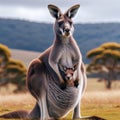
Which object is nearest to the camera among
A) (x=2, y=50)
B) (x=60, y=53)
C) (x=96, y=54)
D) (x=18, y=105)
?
(x=60, y=53)

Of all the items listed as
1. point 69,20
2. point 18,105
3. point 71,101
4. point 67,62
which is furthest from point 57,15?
point 18,105

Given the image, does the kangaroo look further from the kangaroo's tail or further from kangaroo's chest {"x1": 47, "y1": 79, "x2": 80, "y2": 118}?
the kangaroo's tail

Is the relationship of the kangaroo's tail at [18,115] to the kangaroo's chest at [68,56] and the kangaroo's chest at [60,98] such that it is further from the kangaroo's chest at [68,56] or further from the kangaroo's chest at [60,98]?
A: the kangaroo's chest at [68,56]

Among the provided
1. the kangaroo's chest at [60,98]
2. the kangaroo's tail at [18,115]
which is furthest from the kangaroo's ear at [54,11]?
the kangaroo's tail at [18,115]

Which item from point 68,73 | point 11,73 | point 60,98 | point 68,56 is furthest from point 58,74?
point 11,73

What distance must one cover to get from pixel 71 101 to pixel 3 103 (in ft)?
29.9

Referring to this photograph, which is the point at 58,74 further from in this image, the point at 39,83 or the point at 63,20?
the point at 63,20

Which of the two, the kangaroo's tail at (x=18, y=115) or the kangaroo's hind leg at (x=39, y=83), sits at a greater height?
the kangaroo's hind leg at (x=39, y=83)

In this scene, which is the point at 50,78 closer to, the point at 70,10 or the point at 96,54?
the point at 70,10

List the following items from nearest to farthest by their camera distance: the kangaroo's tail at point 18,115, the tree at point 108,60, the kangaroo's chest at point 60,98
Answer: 1. the kangaroo's chest at point 60,98
2. the kangaroo's tail at point 18,115
3. the tree at point 108,60

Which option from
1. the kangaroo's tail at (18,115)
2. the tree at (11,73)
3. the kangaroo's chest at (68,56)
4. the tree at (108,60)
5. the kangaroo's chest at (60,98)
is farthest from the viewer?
the tree at (11,73)

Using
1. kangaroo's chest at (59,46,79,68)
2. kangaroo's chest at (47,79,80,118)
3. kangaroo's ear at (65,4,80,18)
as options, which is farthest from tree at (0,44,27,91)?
kangaroo's chest at (59,46,79,68)

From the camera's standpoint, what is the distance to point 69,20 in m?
11.6

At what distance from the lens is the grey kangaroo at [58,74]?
11.6m
